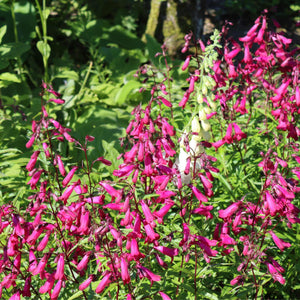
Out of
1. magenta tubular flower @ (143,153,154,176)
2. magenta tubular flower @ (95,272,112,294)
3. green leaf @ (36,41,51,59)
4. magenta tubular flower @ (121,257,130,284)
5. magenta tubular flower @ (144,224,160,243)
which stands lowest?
magenta tubular flower @ (95,272,112,294)

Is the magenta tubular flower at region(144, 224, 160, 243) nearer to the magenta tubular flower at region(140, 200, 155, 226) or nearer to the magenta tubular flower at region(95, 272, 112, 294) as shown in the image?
the magenta tubular flower at region(140, 200, 155, 226)

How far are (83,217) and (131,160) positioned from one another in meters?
0.45

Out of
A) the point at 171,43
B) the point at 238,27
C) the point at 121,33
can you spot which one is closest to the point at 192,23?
the point at 171,43

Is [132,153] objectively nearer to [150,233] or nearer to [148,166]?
[148,166]

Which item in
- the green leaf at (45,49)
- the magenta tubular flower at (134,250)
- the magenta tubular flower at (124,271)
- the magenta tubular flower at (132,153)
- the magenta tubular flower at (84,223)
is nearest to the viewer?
the magenta tubular flower at (124,271)

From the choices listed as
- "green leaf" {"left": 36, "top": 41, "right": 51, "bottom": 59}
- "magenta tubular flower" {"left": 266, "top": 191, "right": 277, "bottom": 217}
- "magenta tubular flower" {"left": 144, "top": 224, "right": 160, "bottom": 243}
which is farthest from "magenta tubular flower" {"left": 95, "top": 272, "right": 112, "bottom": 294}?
"green leaf" {"left": 36, "top": 41, "right": 51, "bottom": 59}

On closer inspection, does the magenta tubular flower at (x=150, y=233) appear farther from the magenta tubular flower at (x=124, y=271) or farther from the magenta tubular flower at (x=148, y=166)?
the magenta tubular flower at (x=148, y=166)

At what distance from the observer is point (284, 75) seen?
135 inches

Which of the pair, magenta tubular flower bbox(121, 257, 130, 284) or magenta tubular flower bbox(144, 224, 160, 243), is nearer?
magenta tubular flower bbox(121, 257, 130, 284)

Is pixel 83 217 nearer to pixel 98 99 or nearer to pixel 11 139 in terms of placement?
pixel 11 139

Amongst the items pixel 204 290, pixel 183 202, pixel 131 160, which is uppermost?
pixel 131 160

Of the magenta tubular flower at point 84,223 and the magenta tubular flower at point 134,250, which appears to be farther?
the magenta tubular flower at point 84,223

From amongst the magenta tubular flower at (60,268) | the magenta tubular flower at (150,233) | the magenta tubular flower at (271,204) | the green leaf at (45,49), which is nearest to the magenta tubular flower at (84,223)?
the magenta tubular flower at (60,268)

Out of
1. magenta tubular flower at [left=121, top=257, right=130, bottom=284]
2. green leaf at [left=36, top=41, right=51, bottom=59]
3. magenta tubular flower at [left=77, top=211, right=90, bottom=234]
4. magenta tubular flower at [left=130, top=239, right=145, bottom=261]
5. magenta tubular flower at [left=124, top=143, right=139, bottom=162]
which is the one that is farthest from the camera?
green leaf at [left=36, top=41, right=51, bottom=59]
